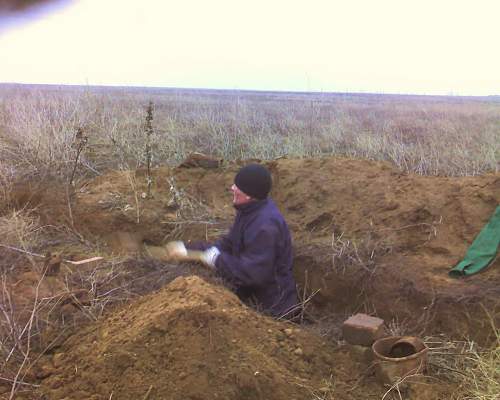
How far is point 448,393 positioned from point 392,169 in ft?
11.8

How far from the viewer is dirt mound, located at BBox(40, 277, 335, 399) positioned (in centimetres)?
241

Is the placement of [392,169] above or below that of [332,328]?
above

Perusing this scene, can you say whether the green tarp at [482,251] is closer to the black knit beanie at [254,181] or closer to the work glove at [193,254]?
the black knit beanie at [254,181]

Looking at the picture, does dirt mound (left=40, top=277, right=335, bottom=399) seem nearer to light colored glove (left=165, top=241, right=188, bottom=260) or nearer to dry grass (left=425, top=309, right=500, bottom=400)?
dry grass (left=425, top=309, right=500, bottom=400)

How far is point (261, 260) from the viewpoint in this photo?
3.81m

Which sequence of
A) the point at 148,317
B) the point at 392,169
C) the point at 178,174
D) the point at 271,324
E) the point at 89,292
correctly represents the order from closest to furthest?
the point at 148,317, the point at 271,324, the point at 89,292, the point at 392,169, the point at 178,174

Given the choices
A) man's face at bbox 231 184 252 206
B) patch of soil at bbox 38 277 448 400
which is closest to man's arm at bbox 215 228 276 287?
man's face at bbox 231 184 252 206

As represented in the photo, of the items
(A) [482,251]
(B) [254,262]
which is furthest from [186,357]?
(A) [482,251]

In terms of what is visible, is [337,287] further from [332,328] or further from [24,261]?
[24,261]

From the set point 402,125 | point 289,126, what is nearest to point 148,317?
point 289,126

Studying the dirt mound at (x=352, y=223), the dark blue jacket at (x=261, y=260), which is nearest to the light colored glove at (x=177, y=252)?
the dark blue jacket at (x=261, y=260)

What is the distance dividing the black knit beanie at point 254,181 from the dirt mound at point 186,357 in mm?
1143

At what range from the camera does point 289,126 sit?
14797 millimetres

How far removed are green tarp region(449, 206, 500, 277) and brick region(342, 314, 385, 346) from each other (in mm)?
1513
